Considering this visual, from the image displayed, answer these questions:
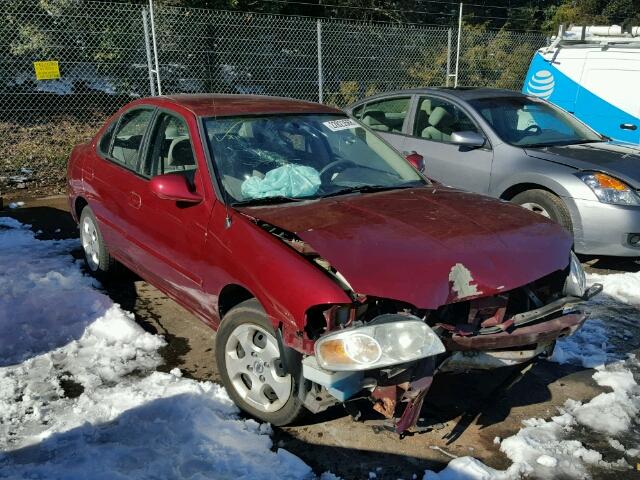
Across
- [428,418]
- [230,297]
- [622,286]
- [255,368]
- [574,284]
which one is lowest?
[622,286]

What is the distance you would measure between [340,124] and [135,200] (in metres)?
1.56

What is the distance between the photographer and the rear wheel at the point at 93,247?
16.7 feet

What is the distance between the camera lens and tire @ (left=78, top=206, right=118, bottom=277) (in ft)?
16.7

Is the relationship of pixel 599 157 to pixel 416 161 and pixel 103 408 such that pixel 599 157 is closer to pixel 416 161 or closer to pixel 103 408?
pixel 416 161

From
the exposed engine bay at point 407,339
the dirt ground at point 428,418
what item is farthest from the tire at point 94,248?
the exposed engine bay at point 407,339

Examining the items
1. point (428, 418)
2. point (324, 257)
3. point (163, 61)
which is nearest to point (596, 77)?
point (428, 418)

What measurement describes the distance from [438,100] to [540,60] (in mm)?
3029

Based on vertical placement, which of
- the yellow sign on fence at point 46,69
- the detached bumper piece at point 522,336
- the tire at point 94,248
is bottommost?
the tire at point 94,248

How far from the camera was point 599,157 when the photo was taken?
580 cm

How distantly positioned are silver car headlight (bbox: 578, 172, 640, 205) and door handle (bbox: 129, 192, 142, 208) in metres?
3.88

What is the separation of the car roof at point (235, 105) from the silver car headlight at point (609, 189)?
2.52 metres

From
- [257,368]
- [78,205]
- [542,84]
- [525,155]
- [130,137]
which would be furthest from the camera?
[542,84]

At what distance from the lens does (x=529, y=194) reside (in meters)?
5.88

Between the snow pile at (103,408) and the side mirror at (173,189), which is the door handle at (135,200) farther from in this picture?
the snow pile at (103,408)
